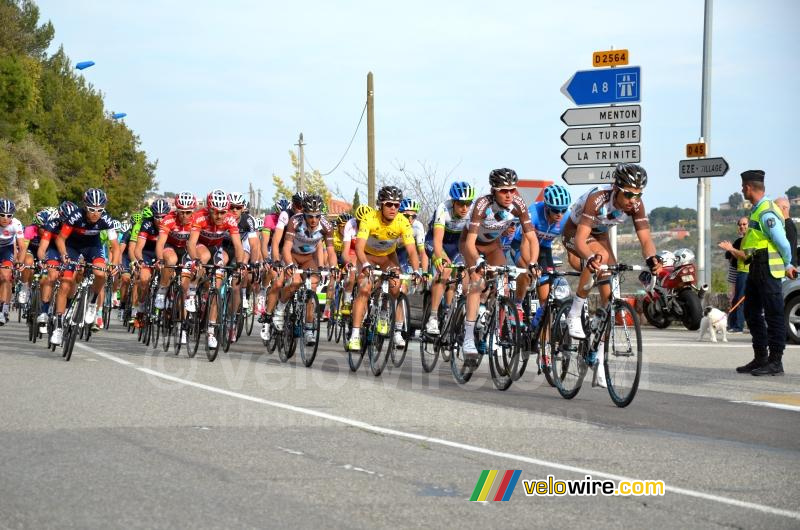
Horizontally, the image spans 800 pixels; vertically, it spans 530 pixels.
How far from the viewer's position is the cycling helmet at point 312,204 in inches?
593

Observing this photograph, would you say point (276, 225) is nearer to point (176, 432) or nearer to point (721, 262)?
point (176, 432)

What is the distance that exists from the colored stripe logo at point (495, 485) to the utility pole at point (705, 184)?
56.1 ft

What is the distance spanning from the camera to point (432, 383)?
12094mm

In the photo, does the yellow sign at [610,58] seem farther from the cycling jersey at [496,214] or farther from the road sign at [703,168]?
the cycling jersey at [496,214]

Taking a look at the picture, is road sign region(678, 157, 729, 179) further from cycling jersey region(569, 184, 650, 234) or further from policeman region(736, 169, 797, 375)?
cycling jersey region(569, 184, 650, 234)

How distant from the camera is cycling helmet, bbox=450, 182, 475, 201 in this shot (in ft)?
47.4

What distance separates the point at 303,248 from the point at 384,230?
9.42 ft

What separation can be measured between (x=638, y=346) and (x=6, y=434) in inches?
197

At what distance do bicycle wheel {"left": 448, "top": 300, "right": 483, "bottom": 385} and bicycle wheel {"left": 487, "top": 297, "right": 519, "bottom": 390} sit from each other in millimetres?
302

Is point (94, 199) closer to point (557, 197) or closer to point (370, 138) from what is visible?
point (557, 197)

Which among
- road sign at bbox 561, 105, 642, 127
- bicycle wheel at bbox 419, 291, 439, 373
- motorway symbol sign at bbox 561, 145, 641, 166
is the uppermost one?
road sign at bbox 561, 105, 642, 127

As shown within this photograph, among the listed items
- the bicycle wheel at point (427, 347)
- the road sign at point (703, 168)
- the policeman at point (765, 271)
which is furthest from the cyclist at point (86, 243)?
the road sign at point (703, 168)

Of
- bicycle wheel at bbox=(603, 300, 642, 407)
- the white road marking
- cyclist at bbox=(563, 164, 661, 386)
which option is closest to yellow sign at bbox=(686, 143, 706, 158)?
cyclist at bbox=(563, 164, 661, 386)

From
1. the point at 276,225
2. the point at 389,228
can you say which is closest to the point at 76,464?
the point at 389,228
